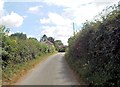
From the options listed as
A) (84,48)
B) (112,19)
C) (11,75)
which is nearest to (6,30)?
(11,75)

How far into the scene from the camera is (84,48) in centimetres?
1848

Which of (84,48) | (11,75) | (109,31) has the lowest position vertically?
(11,75)

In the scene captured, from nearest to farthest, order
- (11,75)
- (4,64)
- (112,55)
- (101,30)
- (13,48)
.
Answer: (112,55)
(101,30)
(11,75)
(4,64)
(13,48)

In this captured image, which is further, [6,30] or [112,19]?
[6,30]

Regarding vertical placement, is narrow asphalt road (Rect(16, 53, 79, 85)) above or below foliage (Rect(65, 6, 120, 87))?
below

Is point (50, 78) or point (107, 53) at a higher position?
point (107, 53)

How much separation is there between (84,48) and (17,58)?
21.8ft

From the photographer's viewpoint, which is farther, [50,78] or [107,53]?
[50,78]

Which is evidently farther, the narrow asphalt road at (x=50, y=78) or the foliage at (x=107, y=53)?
the narrow asphalt road at (x=50, y=78)

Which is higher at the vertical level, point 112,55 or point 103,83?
point 112,55

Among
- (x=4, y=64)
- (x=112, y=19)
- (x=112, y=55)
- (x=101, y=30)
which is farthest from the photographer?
(x=4, y=64)

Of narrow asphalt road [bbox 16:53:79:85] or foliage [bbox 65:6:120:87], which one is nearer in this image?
foliage [bbox 65:6:120:87]

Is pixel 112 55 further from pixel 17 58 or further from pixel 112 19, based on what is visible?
pixel 17 58

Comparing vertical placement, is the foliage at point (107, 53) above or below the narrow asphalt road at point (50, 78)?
above
